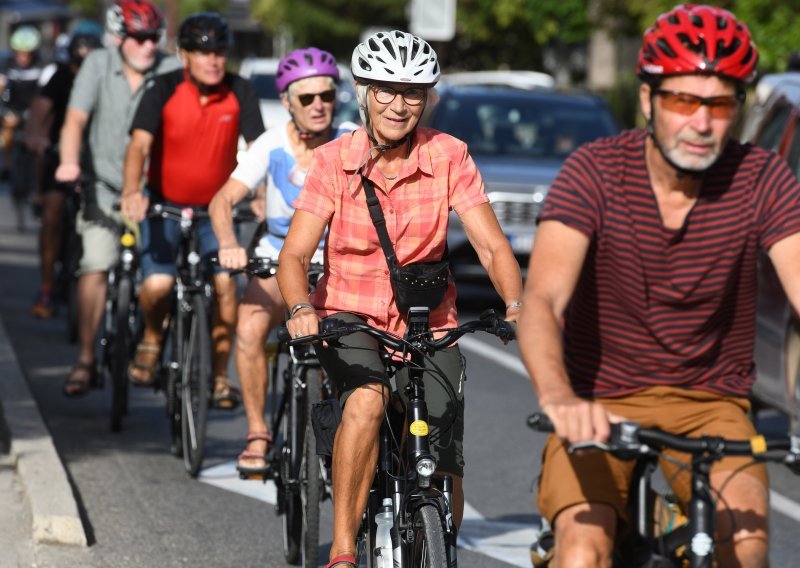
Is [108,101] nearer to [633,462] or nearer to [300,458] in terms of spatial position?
[300,458]

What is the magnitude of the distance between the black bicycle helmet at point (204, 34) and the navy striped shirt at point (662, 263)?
14.3 feet

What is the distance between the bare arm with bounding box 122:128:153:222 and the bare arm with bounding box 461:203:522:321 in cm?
322

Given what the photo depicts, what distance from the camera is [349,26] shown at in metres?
51.8

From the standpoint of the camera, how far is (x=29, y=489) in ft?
23.1

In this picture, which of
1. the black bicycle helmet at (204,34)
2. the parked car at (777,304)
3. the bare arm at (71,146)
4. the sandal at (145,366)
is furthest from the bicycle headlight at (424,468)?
the bare arm at (71,146)

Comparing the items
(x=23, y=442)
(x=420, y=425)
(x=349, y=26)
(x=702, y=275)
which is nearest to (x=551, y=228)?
(x=702, y=275)

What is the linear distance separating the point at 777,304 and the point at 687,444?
4.90 metres

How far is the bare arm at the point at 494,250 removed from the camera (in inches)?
205

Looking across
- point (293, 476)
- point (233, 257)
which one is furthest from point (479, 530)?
point (233, 257)

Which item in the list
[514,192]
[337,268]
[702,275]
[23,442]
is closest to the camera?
[702,275]

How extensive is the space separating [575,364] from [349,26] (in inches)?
1902

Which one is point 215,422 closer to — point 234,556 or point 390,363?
point 234,556

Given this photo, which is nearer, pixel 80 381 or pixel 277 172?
pixel 277 172

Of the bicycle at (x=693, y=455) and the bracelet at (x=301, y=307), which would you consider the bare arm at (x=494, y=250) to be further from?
the bicycle at (x=693, y=455)
